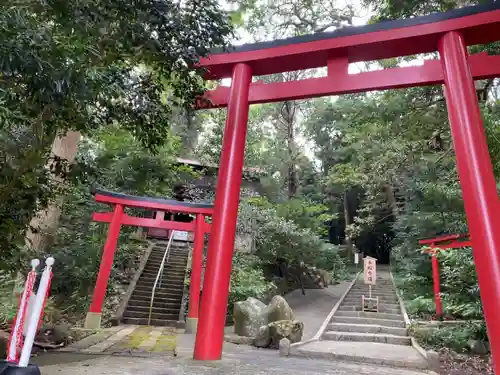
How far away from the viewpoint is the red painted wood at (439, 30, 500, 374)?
353 cm

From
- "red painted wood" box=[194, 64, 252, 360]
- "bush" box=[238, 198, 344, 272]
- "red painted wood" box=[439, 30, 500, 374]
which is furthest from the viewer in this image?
"bush" box=[238, 198, 344, 272]

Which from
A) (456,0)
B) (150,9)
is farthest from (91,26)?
(456,0)

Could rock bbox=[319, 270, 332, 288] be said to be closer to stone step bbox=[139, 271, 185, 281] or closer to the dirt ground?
stone step bbox=[139, 271, 185, 281]

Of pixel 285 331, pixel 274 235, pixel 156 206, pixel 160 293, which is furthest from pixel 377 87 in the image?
pixel 160 293

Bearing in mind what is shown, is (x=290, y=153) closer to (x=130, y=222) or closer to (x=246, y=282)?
(x=246, y=282)

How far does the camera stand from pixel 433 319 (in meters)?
11.2

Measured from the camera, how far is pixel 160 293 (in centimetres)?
1212

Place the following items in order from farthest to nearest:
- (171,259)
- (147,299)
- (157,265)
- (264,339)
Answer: (171,259) < (157,265) < (147,299) < (264,339)

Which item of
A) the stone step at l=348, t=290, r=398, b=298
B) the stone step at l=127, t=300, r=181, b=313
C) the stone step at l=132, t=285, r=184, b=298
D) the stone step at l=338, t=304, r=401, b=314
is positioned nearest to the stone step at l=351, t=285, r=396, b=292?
the stone step at l=348, t=290, r=398, b=298

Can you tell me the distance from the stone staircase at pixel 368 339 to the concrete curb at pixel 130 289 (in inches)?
212

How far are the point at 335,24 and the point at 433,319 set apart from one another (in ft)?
36.1

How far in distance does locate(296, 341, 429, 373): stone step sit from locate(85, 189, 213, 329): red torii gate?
3.59 metres

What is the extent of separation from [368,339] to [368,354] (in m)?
2.16

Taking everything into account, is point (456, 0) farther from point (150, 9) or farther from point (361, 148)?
point (150, 9)
